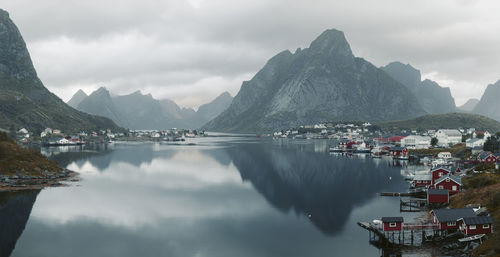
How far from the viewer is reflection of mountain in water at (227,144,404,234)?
193ft

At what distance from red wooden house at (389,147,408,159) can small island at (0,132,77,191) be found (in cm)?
10556

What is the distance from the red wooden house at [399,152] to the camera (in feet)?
440

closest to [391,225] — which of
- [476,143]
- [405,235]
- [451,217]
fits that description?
[405,235]

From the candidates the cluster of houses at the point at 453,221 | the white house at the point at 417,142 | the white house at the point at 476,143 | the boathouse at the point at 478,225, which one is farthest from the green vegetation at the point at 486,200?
the white house at the point at 417,142

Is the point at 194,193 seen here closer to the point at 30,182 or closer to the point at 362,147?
the point at 30,182

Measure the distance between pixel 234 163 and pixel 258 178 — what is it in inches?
1167

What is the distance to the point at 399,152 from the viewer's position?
13975 centimetres

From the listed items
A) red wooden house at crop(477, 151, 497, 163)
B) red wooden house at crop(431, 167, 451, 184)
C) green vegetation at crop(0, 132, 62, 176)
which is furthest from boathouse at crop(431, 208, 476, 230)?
green vegetation at crop(0, 132, 62, 176)

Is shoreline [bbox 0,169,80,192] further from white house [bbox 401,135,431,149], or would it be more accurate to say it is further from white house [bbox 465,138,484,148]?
white house [bbox 401,135,431,149]

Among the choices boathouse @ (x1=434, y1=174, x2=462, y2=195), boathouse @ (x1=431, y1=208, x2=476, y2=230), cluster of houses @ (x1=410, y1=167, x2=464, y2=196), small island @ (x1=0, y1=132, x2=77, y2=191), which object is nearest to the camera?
boathouse @ (x1=431, y1=208, x2=476, y2=230)

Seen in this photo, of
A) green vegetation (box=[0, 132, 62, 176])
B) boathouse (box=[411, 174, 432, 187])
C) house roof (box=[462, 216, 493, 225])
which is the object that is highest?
green vegetation (box=[0, 132, 62, 176])

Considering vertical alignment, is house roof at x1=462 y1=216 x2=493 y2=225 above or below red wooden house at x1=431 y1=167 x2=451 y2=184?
below

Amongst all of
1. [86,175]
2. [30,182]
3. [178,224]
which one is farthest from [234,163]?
[178,224]

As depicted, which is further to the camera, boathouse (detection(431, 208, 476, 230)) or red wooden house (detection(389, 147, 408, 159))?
red wooden house (detection(389, 147, 408, 159))
